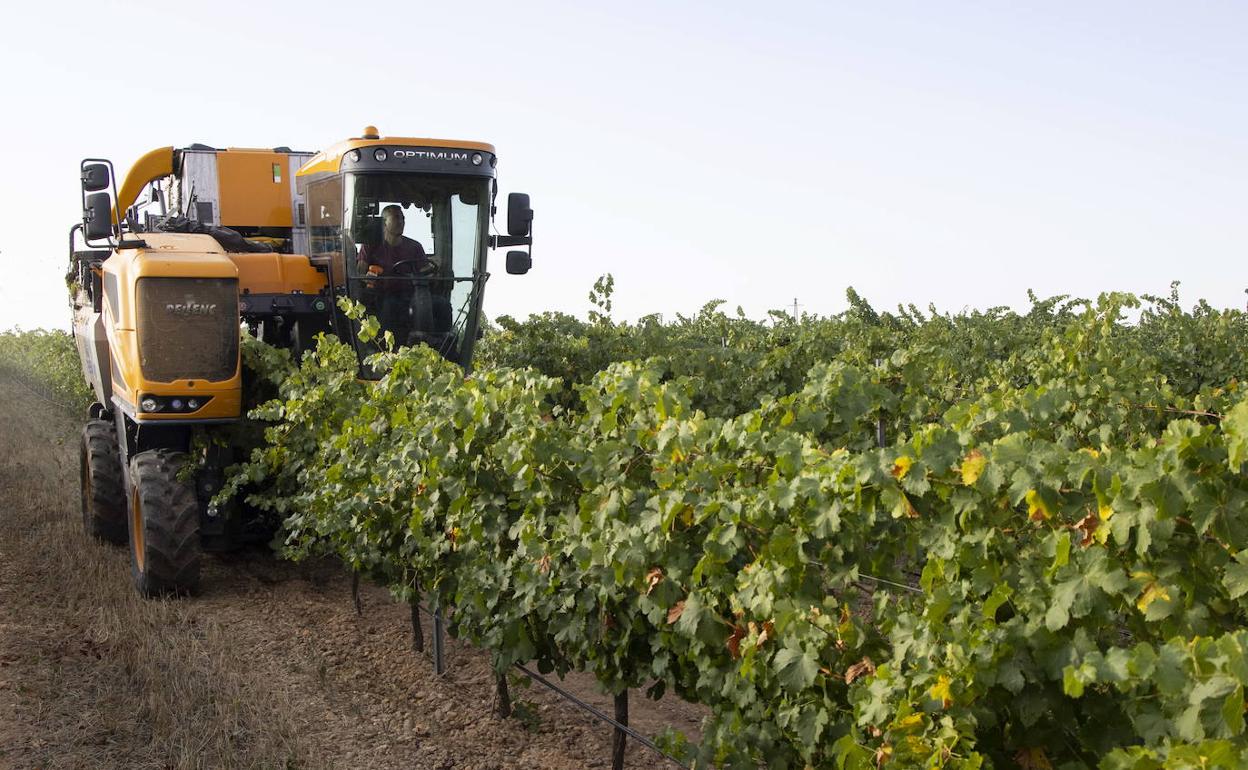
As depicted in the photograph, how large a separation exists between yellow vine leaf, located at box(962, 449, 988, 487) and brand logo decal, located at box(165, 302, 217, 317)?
5401mm

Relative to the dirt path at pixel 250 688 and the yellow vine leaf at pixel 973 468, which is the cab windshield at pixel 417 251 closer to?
the dirt path at pixel 250 688

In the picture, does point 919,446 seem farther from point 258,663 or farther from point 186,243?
point 186,243

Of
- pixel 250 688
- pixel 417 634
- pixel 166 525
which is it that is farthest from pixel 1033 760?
pixel 166 525

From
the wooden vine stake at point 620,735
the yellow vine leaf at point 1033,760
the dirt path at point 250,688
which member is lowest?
the dirt path at point 250,688

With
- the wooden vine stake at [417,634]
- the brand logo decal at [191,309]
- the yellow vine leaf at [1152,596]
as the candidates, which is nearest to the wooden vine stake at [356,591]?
the wooden vine stake at [417,634]

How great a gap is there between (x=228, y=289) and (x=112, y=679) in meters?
2.43

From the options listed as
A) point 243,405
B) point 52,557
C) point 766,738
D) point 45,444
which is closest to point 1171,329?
point 243,405

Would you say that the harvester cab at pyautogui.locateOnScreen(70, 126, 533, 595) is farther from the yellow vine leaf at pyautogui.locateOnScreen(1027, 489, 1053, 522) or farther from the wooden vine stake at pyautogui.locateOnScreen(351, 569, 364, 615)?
the yellow vine leaf at pyautogui.locateOnScreen(1027, 489, 1053, 522)

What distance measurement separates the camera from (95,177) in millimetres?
7461

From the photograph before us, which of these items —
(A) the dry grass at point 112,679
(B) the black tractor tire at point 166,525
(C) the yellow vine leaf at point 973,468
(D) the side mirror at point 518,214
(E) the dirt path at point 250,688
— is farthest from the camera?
(D) the side mirror at point 518,214

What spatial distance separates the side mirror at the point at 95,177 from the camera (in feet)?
24.4

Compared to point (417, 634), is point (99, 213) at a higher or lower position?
higher

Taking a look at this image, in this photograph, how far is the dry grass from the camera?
15.9 ft

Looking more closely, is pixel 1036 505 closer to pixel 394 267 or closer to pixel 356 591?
pixel 356 591
